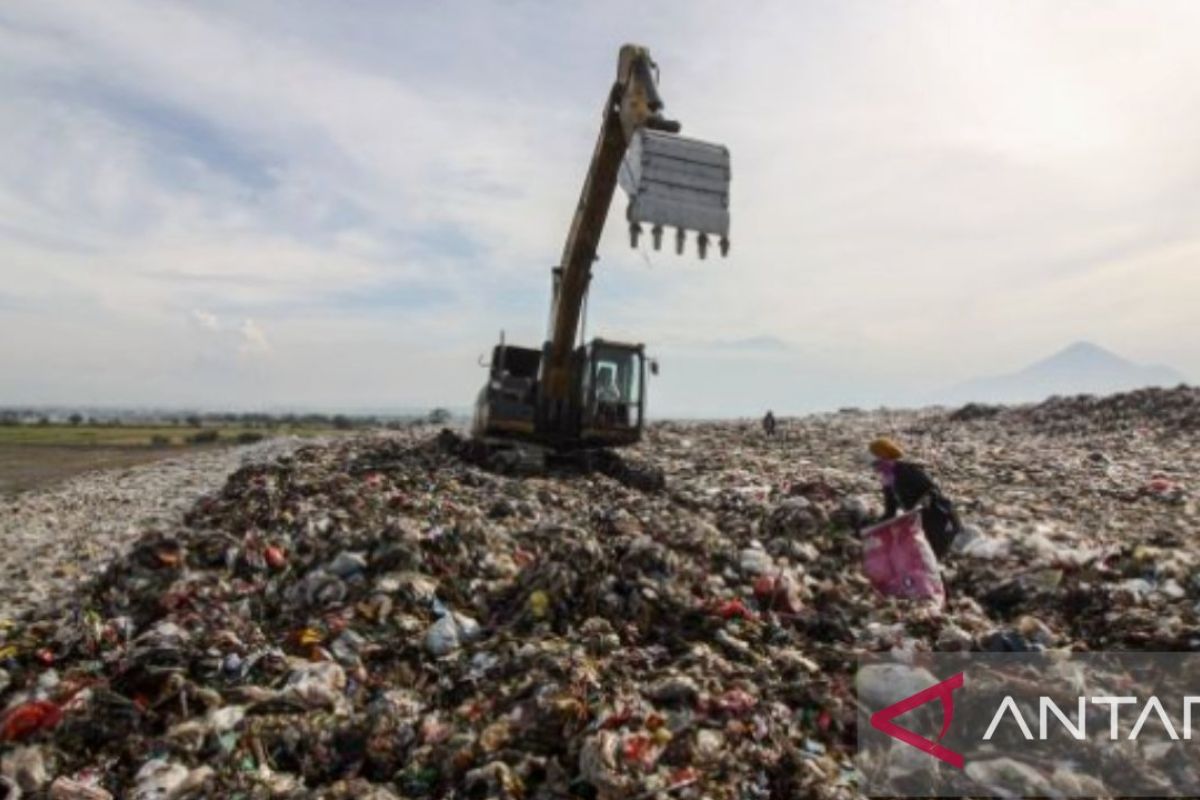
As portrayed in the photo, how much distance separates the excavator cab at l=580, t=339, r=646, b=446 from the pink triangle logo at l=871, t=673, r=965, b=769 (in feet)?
26.6

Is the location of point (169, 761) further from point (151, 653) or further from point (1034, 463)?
point (1034, 463)

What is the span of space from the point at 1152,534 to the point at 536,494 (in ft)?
18.9

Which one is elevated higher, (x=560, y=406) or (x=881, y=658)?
(x=560, y=406)

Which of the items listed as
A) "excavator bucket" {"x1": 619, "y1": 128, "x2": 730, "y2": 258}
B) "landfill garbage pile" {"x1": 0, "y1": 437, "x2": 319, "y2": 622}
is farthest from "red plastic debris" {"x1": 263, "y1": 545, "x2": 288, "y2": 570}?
"excavator bucket" {"x1": 619, "y1": 128, "x2": 730, "y2": 258}

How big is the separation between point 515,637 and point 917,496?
3.09 m

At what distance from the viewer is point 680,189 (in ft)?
28.1

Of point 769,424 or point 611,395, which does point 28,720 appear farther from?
point 769,424

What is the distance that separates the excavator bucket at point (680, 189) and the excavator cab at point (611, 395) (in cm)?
403

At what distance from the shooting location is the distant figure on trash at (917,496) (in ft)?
21.5

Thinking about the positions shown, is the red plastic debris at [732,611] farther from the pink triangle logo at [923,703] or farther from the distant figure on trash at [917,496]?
the distant figure on trash at [917,496]

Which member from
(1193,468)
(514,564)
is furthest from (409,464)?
(1193,468)

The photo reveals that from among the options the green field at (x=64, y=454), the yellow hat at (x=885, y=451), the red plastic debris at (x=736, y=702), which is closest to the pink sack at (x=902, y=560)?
the yellow hat at (x=885, y=451)

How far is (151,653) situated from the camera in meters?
4.89

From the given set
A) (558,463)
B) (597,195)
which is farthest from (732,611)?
(558,463)
